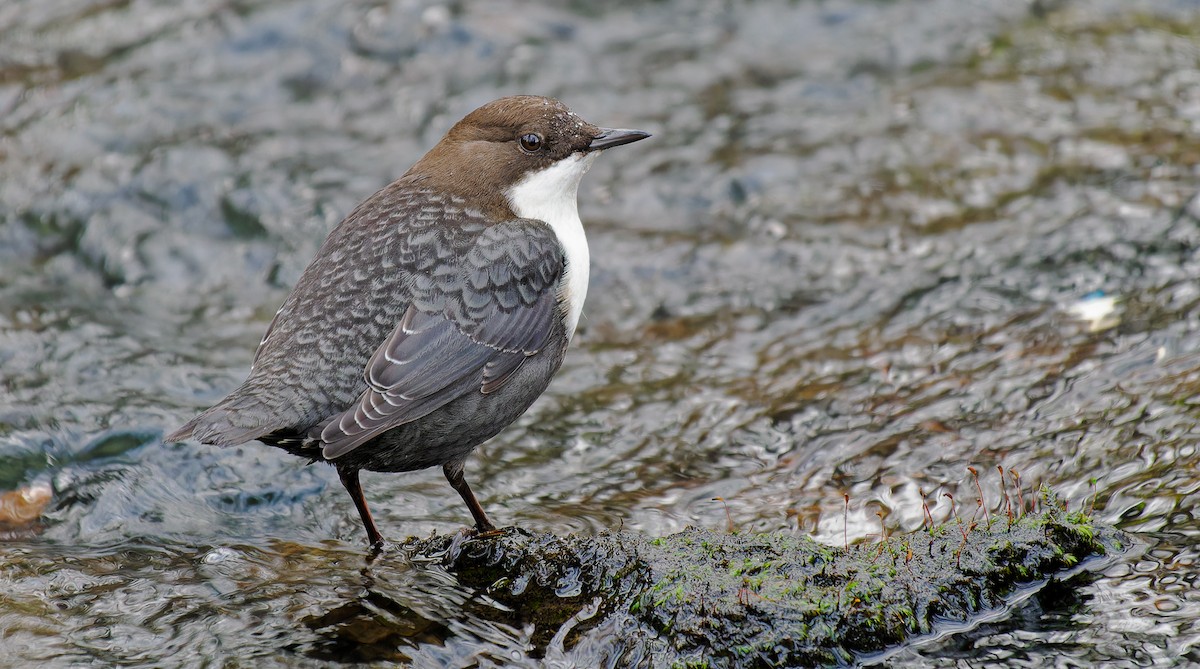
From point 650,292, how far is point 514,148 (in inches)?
78.5

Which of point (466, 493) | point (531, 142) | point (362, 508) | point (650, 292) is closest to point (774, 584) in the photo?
point (466, 493)

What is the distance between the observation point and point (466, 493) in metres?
4.55

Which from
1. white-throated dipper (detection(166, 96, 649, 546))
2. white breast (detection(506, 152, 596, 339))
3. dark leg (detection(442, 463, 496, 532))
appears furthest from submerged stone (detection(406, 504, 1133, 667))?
white breast (detection(506, 152, 596, 339))

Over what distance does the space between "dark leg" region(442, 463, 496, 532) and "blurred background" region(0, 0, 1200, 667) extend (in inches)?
11.0

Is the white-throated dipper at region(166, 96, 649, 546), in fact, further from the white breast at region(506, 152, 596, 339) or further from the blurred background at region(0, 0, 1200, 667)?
the blurred background at region(0, 0, 1200, 667)

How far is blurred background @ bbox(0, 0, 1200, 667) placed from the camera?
395 cm

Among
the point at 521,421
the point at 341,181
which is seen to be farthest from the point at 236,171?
the point at 521,421

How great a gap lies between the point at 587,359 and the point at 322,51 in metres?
3.88

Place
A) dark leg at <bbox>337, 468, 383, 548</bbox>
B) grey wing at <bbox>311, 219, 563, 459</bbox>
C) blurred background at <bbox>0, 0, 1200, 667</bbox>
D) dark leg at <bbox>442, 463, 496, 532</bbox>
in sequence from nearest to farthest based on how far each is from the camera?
blurred background at <bbox>0, 0, 1200, 667</bbox> → grey wing at <bbox>311, 219, 563, 459</bbox> → dark leg at <bbox>337, 468, 383, 548</bbox> → dark leg at <bbox>442, 463, 496, 532</bbox>

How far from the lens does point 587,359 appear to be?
6215 millimetres

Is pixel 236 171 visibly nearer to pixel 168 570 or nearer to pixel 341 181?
pixel 341 181

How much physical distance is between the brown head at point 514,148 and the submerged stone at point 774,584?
1.46 meters

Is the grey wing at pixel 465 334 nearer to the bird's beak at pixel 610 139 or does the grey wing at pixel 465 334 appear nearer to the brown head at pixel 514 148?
the brown head at pixel 514 148

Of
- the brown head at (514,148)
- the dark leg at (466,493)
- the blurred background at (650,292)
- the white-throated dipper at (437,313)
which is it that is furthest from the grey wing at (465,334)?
the blurred background at (650,292)
